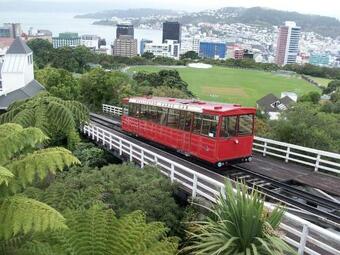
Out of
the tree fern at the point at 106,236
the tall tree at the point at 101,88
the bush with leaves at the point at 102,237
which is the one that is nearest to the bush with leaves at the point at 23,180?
the bush with leaves at the point at 102,237

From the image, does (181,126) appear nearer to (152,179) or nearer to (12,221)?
(152,179)

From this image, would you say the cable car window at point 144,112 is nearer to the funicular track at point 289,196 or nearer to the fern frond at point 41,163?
the funicular track at point 289,196

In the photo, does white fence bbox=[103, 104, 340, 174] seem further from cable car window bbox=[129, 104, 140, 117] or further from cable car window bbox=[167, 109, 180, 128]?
cable car window bbox=[129, 104, 140, 117]

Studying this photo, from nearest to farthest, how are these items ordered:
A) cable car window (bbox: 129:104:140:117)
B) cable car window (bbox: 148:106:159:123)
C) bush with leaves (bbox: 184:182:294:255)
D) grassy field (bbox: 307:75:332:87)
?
bush with leaves (bbox: 184:182:294:255), cable car window (bbox: 148:106:159:123), cable car window (bbox: 129:104:140:117), grassy field (bbox: 307:75:332:87)

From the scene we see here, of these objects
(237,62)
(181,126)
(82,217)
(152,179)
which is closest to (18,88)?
(181,126)

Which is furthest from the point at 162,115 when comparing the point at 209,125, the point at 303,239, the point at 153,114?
the point at 303,239

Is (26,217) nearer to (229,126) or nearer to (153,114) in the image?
(229,126)

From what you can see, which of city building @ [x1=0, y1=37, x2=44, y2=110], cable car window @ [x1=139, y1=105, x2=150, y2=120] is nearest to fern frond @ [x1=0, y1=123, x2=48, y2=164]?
cable car window @ [x1=139, y1=105, x2=150, y2=120]
